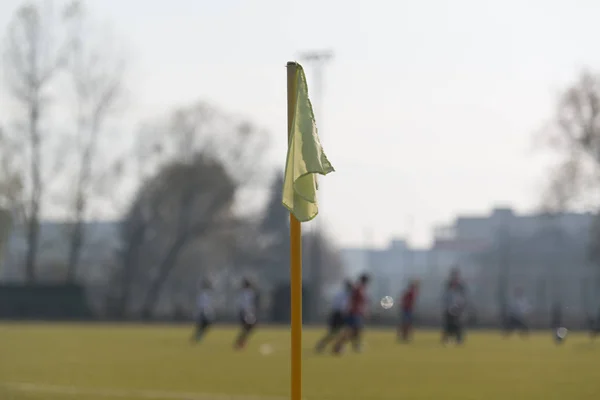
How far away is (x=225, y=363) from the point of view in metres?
24.7

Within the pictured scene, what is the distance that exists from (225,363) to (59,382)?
6264 mm

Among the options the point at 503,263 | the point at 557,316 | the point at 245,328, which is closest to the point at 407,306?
the point at 245,328

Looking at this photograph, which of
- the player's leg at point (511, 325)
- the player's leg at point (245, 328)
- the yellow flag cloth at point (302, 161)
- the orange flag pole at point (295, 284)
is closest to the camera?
the yellow flag cloth at point (302, 161)

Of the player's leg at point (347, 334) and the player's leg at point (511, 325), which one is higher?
the player's leg at point (347, 334)

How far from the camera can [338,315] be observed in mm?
31344

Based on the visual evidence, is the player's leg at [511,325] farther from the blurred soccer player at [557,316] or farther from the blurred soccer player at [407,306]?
the blurred soccer player at [407,306]

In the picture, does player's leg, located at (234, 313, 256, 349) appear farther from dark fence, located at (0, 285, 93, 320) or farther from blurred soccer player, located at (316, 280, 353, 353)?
dark fence, located at (0, 285, 93, 320)

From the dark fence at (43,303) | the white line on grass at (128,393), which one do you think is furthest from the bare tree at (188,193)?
the white line on grass at (128,393)

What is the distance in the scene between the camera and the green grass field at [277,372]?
1700cm

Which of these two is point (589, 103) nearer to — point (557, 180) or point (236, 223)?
point (557, 180)

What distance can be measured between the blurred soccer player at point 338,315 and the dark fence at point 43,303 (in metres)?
37.4

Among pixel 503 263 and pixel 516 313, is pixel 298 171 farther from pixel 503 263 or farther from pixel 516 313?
pixel 503 263

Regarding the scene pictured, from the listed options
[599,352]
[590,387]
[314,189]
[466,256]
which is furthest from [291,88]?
[466,256]

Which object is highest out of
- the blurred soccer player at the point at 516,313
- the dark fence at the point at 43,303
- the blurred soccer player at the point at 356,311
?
the blurred soccer player at the point at 356,311
